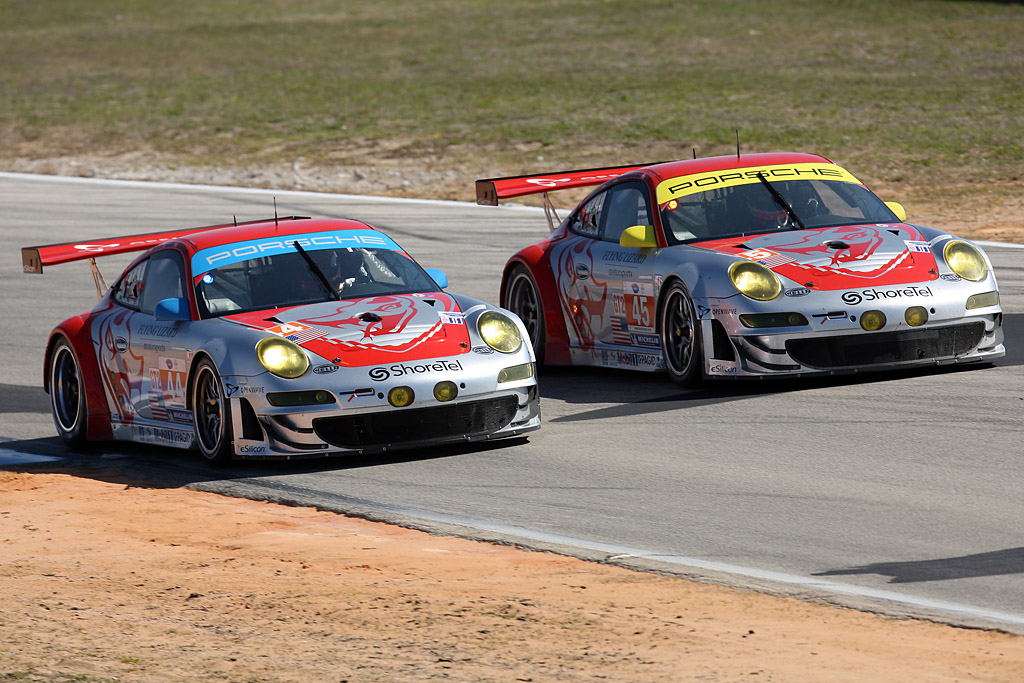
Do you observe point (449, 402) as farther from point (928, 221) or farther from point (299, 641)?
point (928, 221)

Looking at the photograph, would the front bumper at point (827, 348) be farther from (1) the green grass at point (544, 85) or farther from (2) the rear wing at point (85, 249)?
(1) the green grass at point (544, 85)

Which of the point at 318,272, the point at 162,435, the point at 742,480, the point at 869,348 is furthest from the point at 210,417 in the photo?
the point at 869,348

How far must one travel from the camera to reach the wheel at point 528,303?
470 inches

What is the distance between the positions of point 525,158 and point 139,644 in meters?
21.0

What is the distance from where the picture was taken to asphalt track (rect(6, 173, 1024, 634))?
21.7 feet

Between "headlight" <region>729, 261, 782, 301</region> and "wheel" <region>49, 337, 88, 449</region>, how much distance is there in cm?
397

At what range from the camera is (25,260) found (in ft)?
36.0

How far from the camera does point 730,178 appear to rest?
1122 centimetres

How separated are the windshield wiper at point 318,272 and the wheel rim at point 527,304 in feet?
7.81

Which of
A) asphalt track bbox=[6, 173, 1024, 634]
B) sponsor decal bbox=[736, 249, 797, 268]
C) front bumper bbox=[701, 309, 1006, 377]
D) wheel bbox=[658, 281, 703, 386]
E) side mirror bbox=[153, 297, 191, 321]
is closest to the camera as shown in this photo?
asphalt track bbox=[6, 173, 1024, 634]

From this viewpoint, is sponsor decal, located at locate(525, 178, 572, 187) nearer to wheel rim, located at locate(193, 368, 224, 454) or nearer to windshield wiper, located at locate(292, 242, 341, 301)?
windshield wiper, located at locate(292, 242, 341, 301)

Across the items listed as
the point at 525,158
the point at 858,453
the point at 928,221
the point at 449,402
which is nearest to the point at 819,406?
the point at 858,453

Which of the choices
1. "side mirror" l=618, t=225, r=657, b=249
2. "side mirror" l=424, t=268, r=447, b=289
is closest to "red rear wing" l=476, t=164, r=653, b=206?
"side mirror" l=618, t=225, r=657, b=249

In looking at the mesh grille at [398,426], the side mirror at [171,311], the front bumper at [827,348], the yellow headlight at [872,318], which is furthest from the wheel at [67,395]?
the yellow headlight at [872,318]
